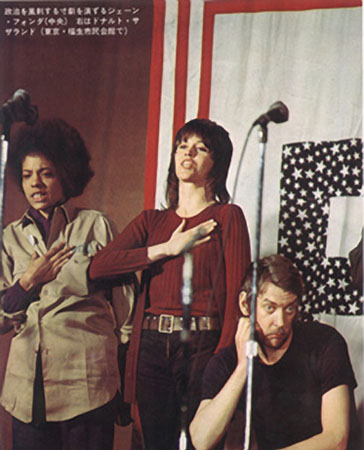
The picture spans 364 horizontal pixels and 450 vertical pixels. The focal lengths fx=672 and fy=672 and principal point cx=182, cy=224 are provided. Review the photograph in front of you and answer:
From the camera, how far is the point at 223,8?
10.5 feet

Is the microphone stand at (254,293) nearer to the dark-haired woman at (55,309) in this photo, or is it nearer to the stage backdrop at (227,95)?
the stage backdrop at (227,95)

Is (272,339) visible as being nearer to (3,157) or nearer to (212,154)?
(212,154)

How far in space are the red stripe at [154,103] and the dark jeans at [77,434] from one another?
3.39 ft

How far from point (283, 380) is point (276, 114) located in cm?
119

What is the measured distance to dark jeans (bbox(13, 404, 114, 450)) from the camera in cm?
309

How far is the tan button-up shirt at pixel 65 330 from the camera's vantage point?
309cm

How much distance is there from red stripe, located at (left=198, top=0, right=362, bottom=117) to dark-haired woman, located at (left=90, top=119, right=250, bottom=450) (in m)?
0.14

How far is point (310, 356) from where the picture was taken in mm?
2941

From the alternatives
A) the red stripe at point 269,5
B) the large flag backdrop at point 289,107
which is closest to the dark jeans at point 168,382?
the large flag backdrop at point 289,107

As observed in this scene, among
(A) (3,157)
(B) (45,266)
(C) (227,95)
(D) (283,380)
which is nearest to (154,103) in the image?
(C) (227,95)

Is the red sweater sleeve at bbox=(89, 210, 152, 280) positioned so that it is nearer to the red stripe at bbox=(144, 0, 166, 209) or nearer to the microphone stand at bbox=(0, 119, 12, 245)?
the red stripe at bbox=(144, 0, 166, 209)

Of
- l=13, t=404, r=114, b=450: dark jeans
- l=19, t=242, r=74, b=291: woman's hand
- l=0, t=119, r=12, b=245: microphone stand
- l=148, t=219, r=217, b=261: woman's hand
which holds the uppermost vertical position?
l=0, t=119, r=12, b=245: microphone stand

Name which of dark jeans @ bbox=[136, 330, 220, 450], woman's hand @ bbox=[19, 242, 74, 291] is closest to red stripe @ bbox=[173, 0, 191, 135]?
woman's hand @ bbox=[19, 242, 74, 291]

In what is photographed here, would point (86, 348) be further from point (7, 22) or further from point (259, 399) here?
point (7, 22)
